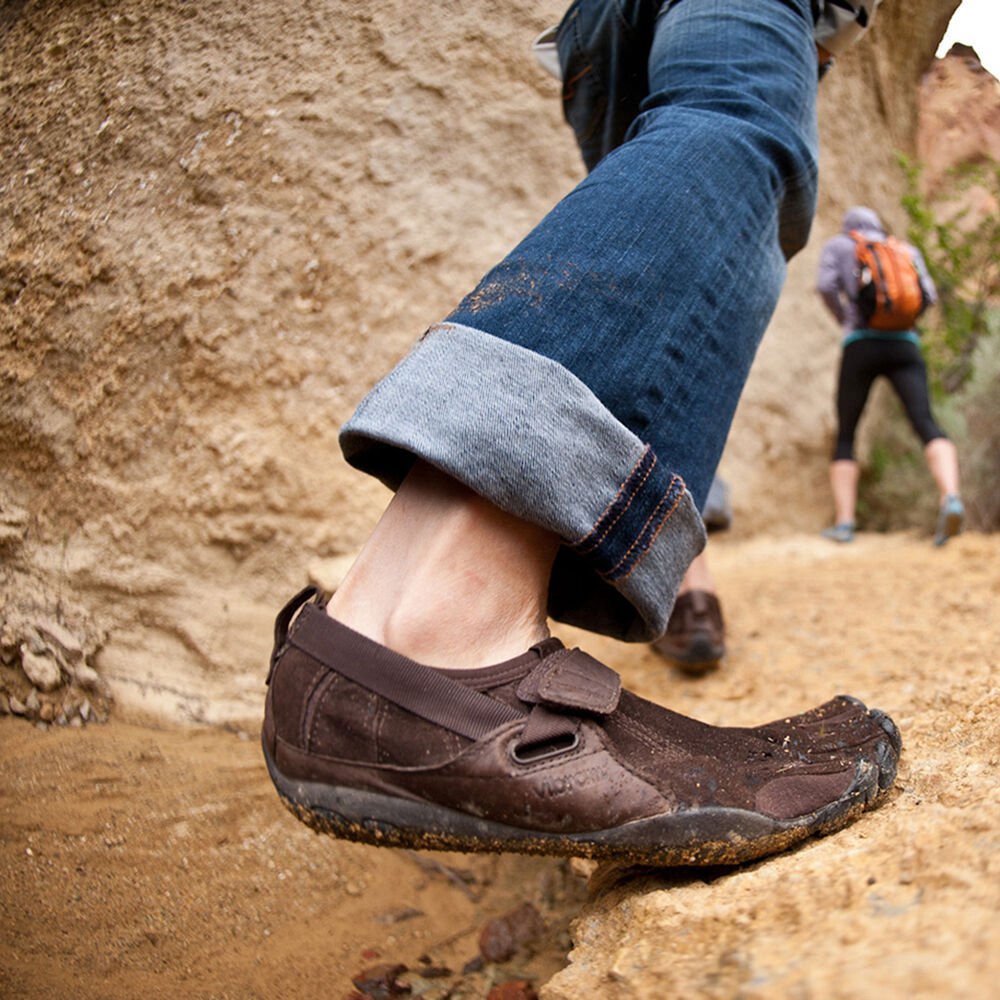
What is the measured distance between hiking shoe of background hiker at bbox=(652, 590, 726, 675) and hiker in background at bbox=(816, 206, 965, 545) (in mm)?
2010

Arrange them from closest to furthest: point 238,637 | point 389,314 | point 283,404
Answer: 1. point 238,637
2. point 283,404
3. point 389,314

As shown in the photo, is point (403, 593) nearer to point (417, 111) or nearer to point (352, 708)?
point (352, 708)

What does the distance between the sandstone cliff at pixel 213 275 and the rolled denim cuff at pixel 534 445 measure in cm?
90

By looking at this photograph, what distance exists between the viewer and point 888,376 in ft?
11.7

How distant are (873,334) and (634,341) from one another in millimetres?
3233

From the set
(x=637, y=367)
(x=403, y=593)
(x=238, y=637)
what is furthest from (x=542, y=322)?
(x=238, y=637)

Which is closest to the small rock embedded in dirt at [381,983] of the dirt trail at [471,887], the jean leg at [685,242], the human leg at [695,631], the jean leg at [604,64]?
the dirt trail at [471,887]

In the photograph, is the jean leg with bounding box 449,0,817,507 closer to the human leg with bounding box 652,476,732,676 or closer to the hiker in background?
the human leg with bounding box 652,476,732,676

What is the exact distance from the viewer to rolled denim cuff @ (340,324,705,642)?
2.31 ft

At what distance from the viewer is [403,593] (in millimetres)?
749

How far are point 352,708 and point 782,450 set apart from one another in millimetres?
3597

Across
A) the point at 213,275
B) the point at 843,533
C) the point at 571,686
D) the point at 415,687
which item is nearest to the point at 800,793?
the point at 571,686

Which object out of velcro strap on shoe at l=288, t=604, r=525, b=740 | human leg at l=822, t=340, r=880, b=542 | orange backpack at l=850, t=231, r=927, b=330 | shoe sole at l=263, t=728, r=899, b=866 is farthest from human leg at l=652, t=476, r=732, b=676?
orange backpack at l=850, t=231, r=927, b=330

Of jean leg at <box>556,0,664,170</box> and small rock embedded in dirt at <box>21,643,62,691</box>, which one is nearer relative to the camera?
jean leg at <box>556,0,664,170</box>
